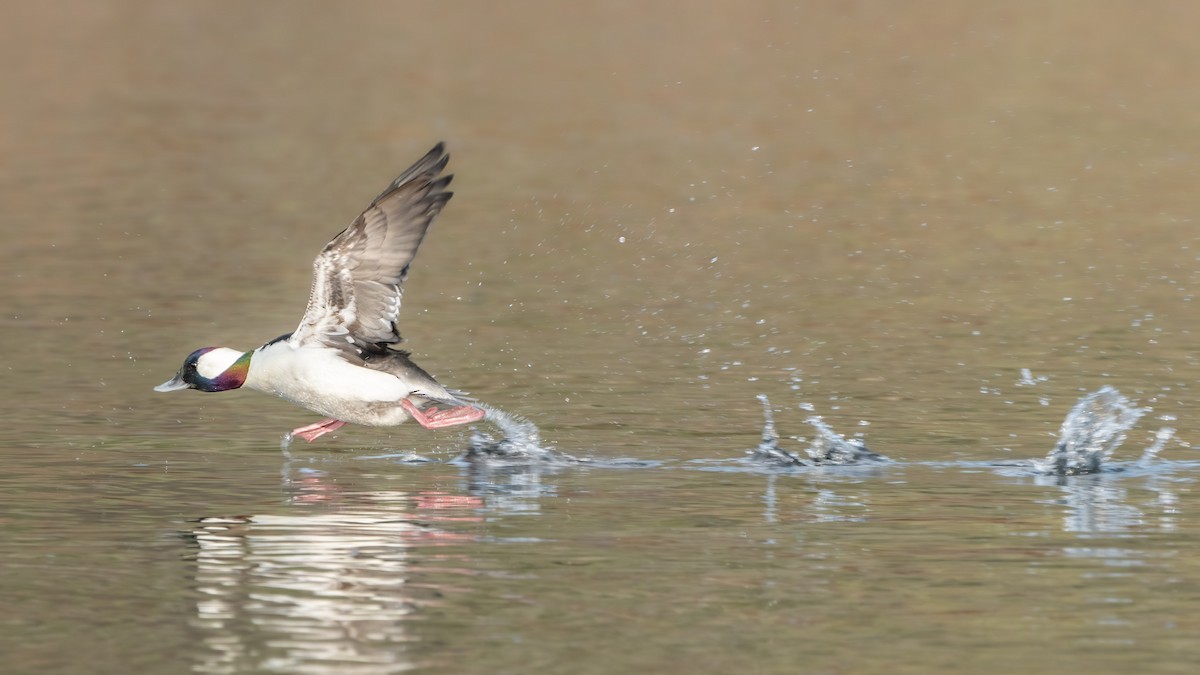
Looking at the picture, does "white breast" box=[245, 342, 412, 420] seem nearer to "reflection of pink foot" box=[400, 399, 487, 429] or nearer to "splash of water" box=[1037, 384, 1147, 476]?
"reflection of pink foot" box=[400, 399, 487, 429]

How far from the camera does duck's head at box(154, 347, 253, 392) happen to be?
12789 mm

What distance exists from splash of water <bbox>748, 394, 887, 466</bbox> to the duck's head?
2.98 metres

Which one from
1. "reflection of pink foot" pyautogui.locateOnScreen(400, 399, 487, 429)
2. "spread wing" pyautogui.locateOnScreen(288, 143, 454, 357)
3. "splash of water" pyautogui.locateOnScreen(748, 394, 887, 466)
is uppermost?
"spread wing" pyautogui.locateOnScreen(288, 143, 454, 357)

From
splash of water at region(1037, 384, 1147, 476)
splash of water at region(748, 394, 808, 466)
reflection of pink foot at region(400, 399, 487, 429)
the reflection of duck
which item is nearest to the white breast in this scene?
the reflection of duck

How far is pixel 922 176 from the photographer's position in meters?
27.1

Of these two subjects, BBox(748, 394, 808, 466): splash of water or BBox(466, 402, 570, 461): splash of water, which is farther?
BBox(466, 402, 570, 461): splash of water

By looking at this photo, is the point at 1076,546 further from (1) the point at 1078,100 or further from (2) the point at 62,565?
(1) the point at 1078,100

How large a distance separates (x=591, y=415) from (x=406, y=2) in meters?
42.2

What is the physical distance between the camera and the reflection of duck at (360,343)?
12.4m

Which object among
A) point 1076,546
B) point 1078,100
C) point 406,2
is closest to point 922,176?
point 1078,100

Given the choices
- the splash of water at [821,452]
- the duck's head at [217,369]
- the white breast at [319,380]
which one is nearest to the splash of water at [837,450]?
the splash of water at [821,452]

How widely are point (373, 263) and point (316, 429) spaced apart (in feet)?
3.93

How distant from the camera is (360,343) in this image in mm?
12773

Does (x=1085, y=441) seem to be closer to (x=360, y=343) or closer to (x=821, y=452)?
(x=821, y=452)
